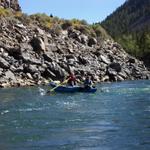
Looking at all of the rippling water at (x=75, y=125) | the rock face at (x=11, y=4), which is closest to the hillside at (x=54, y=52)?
the rock face at (x=11, y=4)

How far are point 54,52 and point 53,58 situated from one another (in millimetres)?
5279

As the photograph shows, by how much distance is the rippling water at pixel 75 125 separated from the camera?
22.8 metres

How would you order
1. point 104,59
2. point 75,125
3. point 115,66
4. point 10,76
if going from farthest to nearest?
1. point 104,59
2. point 115,66
3. point 10,76
4. point 75,125

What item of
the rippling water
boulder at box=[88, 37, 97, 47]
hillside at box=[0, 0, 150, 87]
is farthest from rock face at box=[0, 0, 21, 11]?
the rippling water

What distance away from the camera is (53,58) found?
262 ft

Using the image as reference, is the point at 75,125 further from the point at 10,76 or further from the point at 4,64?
the point at 4,64

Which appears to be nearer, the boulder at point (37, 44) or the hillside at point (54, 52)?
the hillside at point (54, 52)

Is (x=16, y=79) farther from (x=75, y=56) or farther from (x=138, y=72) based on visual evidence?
(x=138, y=72)

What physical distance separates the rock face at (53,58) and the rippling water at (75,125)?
2724cm

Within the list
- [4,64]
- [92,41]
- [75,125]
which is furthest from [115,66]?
[75,125]

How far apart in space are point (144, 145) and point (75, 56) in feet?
208

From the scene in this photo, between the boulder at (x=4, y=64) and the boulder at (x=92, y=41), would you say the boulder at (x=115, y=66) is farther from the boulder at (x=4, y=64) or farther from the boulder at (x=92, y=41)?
the boulder at (x=4, y=64)

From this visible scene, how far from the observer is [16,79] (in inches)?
2677

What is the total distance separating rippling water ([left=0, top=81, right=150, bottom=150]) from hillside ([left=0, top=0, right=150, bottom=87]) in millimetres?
27272
